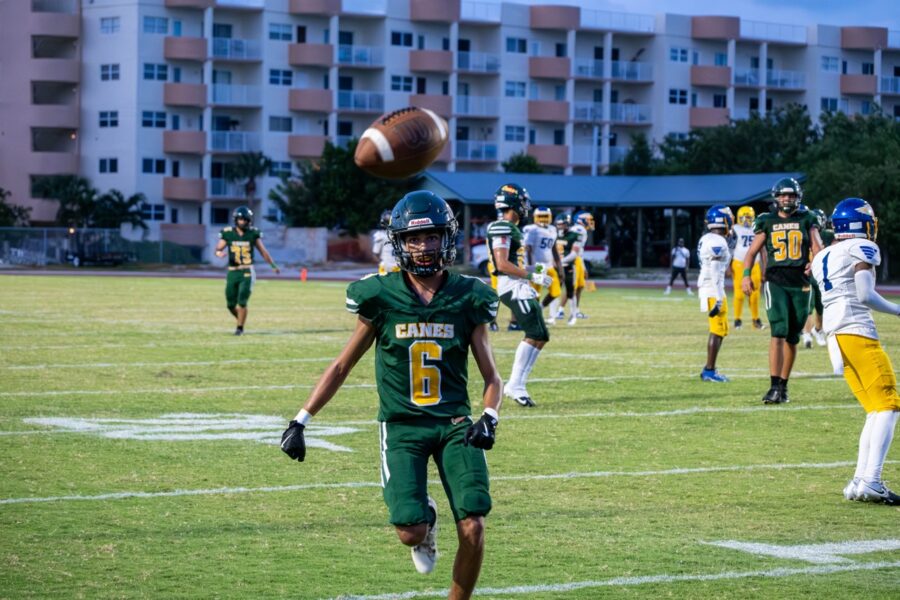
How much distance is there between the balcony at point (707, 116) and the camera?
3285 inches

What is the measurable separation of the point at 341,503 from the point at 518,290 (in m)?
5.13

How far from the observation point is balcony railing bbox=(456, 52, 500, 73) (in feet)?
256

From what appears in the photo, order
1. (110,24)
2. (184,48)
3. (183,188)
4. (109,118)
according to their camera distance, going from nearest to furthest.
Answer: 1. (184,48)
2. (110,24)
3. (109,118)
4. (183,188)

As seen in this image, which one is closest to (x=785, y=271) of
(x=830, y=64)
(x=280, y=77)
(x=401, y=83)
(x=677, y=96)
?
(x=280, y=77)

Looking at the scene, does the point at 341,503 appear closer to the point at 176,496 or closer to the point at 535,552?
the point at 176,496

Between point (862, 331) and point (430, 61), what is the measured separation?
2756 inches

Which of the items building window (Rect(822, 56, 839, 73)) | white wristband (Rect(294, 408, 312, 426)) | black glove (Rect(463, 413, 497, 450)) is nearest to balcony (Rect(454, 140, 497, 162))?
building window (Rect(822, 56, 839, 73))

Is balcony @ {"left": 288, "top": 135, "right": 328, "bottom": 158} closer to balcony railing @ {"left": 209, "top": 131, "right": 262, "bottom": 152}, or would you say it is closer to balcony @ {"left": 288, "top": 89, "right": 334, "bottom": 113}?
balcony @ {"left": 288, "top": 89, "right": 334, "bottom": 113}

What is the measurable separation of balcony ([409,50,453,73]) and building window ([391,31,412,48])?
751 mm

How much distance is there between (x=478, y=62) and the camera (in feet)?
257

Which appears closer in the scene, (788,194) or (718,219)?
(788,194)

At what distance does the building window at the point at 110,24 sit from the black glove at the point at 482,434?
69990 millimetres

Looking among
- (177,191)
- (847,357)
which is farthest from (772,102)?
(847,357)

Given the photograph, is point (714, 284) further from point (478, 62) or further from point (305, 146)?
point (478, 62)
